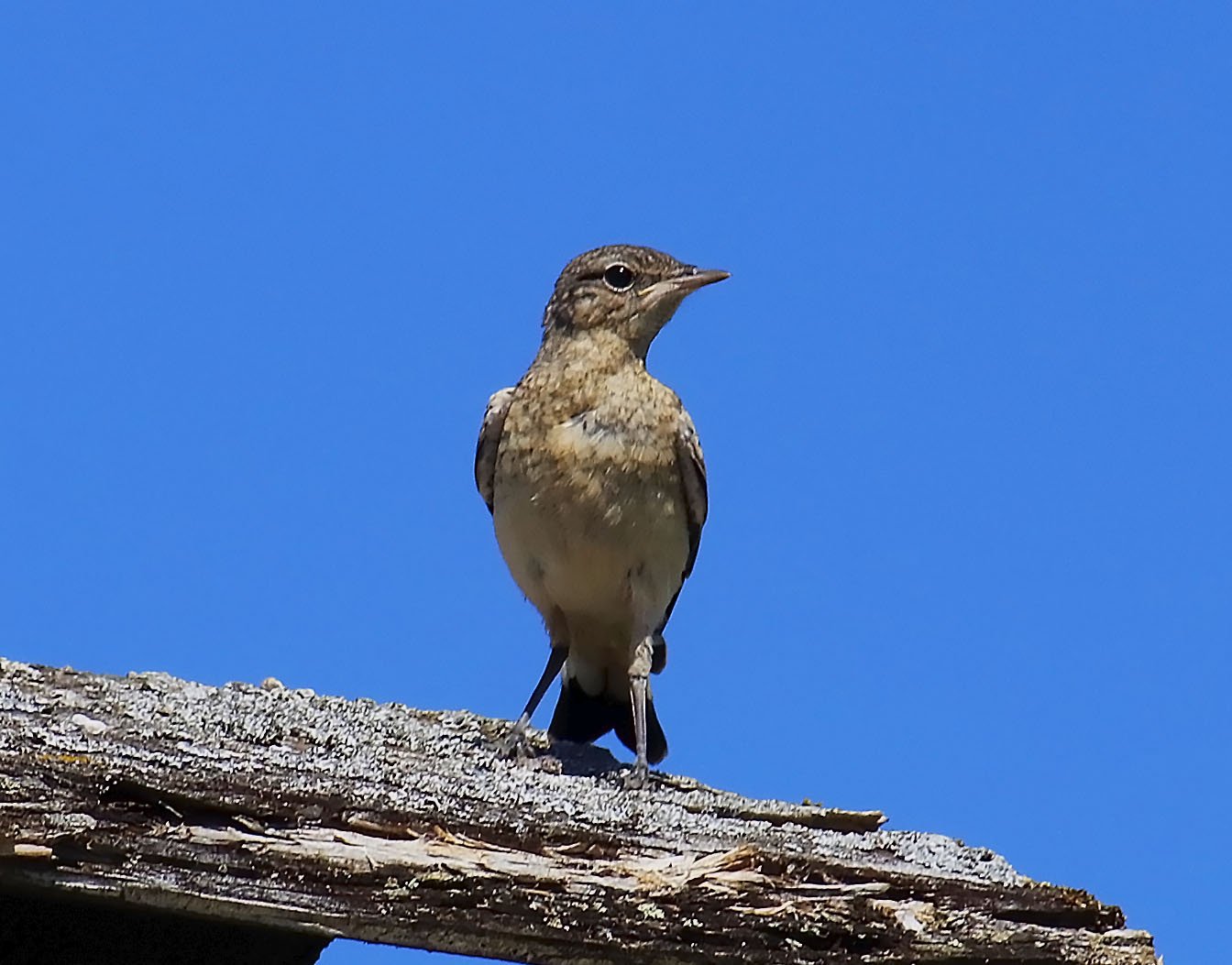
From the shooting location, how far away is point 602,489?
310 inches

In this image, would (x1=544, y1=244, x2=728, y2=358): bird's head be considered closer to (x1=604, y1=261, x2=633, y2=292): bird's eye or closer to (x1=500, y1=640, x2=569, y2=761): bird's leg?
(x1=604, y1=261, x2=633, y2=292): bird's eye

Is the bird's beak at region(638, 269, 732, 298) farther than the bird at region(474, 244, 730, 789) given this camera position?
Yes

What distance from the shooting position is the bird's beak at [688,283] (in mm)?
8820

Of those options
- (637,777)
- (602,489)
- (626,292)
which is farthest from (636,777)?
(626,292)

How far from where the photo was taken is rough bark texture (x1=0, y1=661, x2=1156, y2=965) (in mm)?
4629

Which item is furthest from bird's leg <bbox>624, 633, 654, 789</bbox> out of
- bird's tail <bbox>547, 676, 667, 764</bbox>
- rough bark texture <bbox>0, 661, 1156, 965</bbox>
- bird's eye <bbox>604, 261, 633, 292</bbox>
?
rough bark texture <bbox>0, 661, 1156, 965</bbox>

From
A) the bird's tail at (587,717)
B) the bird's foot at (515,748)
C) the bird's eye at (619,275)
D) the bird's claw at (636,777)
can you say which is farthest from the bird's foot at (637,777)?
the bird's eye at (619,275)

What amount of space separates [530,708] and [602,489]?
0.97 meters

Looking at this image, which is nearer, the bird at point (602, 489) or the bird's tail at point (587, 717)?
the bird at point (602, 489)

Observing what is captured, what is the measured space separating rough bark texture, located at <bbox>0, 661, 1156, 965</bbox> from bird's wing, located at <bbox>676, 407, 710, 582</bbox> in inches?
94.1

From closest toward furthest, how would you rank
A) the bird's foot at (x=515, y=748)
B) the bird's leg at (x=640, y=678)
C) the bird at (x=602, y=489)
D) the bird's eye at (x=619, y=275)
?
1. the bird's foot at (x=515, y=748)
2. the bird at (x=602, y=489)
3. the bird's leg at (x=640, y=678)
4. the bird's eye at (x=619, y=275)

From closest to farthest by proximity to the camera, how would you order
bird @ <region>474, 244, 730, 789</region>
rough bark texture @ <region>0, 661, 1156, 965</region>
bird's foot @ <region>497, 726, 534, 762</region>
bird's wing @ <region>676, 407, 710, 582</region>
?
rough bark texture @ <region>0, 661, 1156, 965</region> < bird's foot @ <region>497, 726, 534, 762</region> < bird @ <region>474, 244, 730, 789</region> < bird's wing @ <region>676, 407, 710, 582</region>

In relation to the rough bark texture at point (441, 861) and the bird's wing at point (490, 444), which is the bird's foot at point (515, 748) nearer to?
the rough bark texture at point (441, 861)

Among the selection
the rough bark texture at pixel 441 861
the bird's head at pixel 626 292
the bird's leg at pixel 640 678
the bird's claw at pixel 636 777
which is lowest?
the rough bark texture at pixel 441 861
